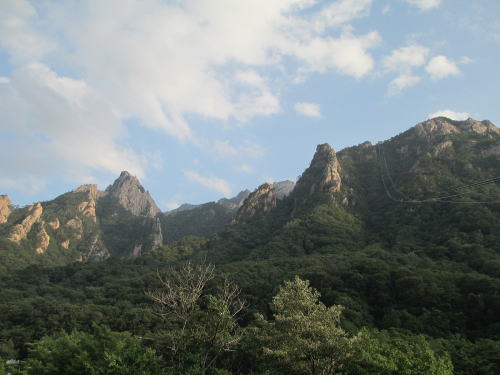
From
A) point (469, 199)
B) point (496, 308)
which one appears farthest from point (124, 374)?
point (469, 199)

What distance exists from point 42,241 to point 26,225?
11.6 m

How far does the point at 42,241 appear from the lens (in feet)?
547

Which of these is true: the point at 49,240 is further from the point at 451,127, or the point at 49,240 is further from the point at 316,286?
the point at 451,127

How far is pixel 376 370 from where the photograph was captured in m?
22.0

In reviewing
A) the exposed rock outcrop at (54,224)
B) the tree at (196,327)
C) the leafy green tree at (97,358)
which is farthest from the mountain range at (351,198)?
the tree at (196,327)

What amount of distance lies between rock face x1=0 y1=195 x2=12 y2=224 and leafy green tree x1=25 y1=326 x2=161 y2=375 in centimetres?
18254

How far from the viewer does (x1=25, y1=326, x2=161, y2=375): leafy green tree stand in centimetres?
2295

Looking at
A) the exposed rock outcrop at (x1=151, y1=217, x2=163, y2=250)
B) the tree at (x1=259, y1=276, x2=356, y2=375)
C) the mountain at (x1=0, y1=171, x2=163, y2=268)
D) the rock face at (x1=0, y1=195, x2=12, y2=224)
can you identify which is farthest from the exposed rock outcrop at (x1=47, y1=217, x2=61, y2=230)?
the tree at (x1=259, y1=276, x2=356, y2=375)

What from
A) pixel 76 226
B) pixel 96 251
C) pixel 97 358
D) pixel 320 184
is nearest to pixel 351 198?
pixel 320 184

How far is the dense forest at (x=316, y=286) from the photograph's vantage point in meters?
23.2

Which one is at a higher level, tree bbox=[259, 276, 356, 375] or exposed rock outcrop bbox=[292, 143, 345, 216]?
exposed rock outcrop bbox=[292, 143, 345, 216]

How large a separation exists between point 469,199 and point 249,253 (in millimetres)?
68805

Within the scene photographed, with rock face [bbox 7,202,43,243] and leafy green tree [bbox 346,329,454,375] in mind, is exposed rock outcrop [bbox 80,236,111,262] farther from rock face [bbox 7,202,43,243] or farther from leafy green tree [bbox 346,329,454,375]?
leafy green tree [bbox 346,329,454,375]

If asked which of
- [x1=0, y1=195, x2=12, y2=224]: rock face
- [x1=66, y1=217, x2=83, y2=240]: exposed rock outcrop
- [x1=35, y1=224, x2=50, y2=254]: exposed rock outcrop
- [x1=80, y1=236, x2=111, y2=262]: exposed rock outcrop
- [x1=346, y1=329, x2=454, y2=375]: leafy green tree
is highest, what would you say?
[x1=0, y1=195, x2=12, y2=224]: rock face
